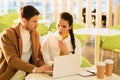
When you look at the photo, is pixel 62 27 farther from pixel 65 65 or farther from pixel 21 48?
pixel 65 65

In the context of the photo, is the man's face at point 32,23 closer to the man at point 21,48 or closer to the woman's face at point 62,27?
the man at point 21,48

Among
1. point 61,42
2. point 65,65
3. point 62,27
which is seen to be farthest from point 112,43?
point 65,65

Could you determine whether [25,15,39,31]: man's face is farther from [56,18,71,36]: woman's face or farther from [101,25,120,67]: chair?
[101,25,120,67]: chair

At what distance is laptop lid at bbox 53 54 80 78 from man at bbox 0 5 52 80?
0.18m

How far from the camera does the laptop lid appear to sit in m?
2.14

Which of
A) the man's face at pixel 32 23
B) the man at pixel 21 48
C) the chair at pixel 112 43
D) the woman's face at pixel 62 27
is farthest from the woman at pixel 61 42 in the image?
the chair at pixel 112 43

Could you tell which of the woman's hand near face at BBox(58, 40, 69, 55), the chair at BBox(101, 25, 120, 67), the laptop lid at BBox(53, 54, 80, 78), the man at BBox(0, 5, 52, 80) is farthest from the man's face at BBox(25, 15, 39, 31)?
the chair at BBox(101, 25, 120, 67)

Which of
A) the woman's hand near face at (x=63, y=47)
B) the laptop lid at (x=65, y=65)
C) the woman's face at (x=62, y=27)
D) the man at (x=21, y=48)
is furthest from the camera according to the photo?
the woman's face at (x=62, y=27)

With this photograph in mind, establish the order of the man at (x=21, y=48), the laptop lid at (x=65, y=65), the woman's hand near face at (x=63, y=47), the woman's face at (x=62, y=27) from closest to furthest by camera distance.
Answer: the laptop lid at (x=65, y=65) < the man at (x=21, y=48) < the woman's hand near face at (x=63, y=47) < the woman's face at (x=62, y=27)

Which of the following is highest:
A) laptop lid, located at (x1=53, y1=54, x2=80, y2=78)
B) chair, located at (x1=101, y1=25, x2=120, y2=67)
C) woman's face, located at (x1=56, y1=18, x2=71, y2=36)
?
woman's face, located at (x1=56, y1=18, x2=71, y2=36)

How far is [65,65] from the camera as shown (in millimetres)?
2184

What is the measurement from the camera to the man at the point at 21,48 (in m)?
2.45

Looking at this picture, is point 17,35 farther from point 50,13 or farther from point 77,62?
point 50,13

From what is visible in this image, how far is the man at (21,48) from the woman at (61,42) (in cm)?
18
